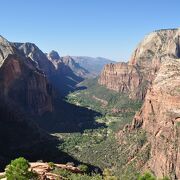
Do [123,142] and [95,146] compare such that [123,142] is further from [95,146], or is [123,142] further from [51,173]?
[51,173]

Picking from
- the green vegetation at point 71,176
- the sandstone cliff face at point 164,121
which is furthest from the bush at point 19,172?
the sandstone cliff face at point 164,121

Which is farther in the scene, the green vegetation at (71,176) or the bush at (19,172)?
the green vegetation at (71,176)

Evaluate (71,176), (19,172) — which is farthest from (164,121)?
(19,172)

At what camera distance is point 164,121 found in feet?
494

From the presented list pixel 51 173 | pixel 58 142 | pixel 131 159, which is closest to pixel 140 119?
pixel 131 159

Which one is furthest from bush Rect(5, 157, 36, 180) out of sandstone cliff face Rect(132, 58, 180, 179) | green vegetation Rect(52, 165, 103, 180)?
sandstone cliff face Rect(132, 58, 180, 179)

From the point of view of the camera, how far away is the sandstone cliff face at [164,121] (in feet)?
456

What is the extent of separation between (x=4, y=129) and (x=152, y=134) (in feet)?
185

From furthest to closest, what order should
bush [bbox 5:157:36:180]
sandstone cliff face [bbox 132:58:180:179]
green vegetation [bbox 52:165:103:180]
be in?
sandstone cliff face [bbox 132:58:180:179] → green vegetation [bbox 52:165:103:180] → bush [bbox 5:157:36:180]

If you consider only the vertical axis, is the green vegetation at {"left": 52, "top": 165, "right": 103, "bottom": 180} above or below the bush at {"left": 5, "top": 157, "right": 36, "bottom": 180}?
below

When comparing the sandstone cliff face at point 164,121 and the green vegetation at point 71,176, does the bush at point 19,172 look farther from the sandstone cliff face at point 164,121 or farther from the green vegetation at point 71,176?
the sandstone cliff face at point 164,121

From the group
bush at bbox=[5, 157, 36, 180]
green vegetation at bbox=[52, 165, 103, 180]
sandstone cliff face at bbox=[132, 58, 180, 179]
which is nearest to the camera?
bush at bbox=[5, 157, 36, 180]

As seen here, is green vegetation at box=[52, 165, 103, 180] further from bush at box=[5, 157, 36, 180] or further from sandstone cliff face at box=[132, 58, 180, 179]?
sandstone cliff face at box=[132, 58, 180, 179]

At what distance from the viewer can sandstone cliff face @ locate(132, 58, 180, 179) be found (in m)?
139
